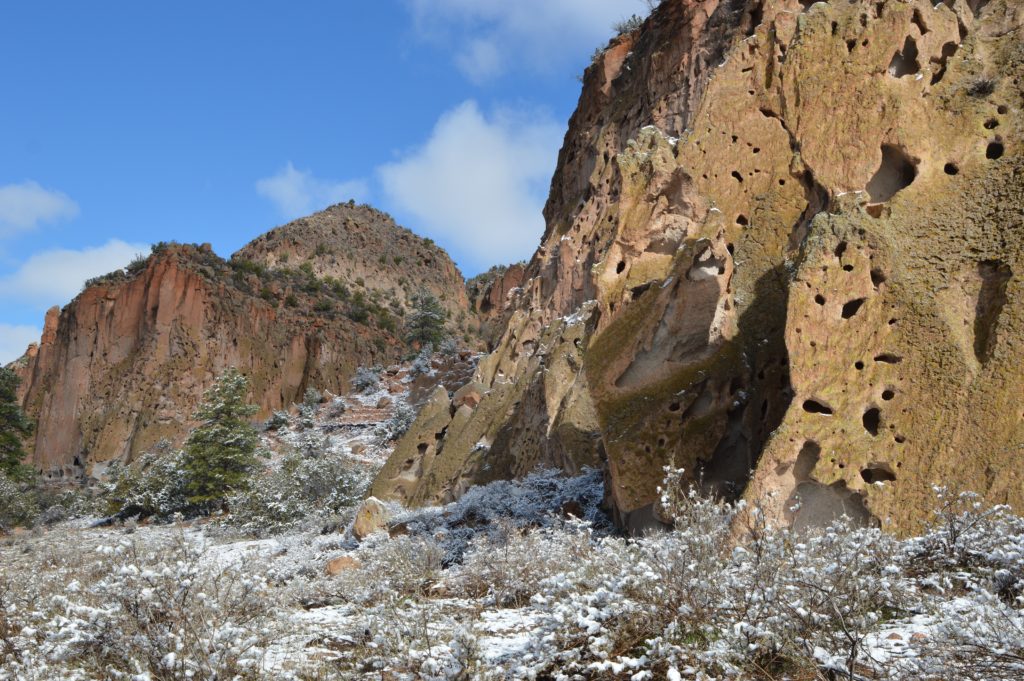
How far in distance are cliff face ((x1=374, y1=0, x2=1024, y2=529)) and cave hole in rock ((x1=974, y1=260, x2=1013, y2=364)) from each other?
25mm

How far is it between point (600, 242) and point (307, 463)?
429 inches

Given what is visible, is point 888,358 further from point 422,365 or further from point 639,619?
point 422,365

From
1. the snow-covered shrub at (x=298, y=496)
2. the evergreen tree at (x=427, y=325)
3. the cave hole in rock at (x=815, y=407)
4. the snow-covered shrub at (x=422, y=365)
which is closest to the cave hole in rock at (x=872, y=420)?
the cave hole in rock at (x=815, y=407)

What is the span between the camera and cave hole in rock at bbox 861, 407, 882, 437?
827 cm

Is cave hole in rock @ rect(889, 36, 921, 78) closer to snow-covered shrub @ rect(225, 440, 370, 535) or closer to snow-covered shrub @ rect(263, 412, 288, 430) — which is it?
snow-covered shrub @ rect(225, 440, 370, 535)

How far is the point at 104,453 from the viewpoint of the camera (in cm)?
4288

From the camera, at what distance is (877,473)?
7.97 m

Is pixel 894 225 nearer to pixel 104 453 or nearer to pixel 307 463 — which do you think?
pixel 307 463

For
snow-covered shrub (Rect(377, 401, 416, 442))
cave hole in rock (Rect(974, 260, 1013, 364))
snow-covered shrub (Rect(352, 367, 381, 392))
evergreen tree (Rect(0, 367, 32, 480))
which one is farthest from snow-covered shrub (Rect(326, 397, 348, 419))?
cave hole in rock (Rect(974, 260, 1013, 364))

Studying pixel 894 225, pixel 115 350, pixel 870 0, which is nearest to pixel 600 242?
pixel 870 0

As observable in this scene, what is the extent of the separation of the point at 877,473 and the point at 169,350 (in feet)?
151

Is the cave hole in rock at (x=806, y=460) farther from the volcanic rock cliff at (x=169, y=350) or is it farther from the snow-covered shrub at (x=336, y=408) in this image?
the volcanic rock cliff at (x=169, y=350)

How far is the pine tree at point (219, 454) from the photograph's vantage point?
992 inches

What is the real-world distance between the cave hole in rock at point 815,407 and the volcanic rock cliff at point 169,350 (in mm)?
41425
